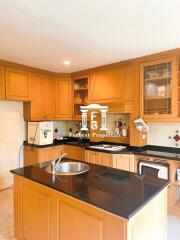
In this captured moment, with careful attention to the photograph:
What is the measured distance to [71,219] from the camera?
152cm

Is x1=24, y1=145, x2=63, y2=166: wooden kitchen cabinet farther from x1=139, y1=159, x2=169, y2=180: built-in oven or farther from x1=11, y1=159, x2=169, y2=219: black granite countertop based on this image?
x1=139, y1=159, x2=169, y2=180: built-in oven

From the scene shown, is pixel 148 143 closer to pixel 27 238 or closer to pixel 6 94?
pixel 27 238

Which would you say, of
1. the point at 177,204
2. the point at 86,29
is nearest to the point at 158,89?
the point at 86,29

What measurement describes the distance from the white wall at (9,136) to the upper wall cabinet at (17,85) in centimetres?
35

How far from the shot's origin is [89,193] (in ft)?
4.83

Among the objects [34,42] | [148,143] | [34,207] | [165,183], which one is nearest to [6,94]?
[34,42]

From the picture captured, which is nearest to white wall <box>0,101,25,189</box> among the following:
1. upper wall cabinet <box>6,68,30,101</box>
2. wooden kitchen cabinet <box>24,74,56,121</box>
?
wooden kitchen cabinet <box>24,74,56,121</box>

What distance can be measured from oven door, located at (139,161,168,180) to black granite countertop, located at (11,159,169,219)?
3.43ft

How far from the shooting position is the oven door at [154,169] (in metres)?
2.79

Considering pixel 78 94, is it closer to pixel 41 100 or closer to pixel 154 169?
pixel 41 100

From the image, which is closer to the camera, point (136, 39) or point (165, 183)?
point (165, 183)

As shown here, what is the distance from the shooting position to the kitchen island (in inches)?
50.1

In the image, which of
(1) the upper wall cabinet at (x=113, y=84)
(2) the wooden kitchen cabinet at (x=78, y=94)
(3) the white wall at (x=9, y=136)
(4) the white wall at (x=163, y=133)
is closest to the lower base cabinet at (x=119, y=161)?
(4) the white wall at (x=163, y=133)

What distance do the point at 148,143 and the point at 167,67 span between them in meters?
1.39
